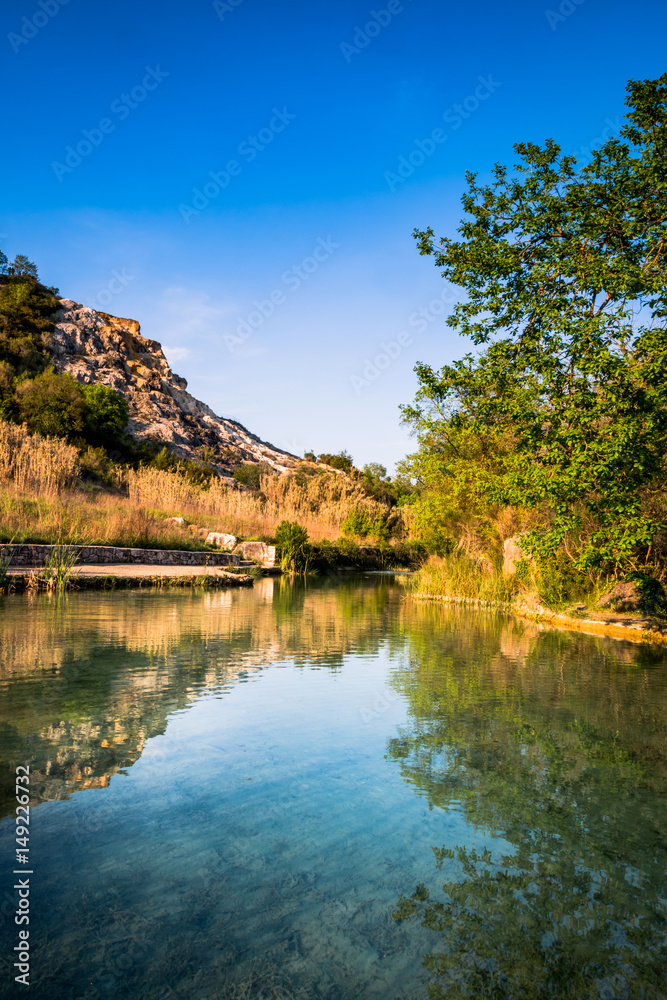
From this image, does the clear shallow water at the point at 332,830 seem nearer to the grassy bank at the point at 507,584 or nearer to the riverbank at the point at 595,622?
the riverbank at the point at 595,622

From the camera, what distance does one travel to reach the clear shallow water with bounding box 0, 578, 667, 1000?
171 cm

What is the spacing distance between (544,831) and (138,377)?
186 feet

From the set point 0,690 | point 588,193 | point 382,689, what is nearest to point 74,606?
point 0,690

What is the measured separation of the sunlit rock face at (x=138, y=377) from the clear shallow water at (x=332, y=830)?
1732 inches

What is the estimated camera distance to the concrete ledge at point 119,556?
11773mm

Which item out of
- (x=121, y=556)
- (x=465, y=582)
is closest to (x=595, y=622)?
(x=465, y=582)

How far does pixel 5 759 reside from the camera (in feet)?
10.1

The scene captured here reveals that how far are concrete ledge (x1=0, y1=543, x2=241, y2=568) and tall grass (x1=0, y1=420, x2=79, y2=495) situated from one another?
273 cm

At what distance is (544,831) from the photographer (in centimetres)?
259

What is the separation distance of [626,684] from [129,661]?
4.61 m

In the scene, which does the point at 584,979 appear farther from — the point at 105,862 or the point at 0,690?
the point at 0,690

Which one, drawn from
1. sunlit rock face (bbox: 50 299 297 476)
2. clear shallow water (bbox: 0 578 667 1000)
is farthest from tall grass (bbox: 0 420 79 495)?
sunlit rock face (bbox: 50 299 297 476)

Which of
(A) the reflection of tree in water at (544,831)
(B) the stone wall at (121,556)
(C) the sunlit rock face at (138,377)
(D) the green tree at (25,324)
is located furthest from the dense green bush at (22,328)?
(A) the reflection of tree in water at (544,831)

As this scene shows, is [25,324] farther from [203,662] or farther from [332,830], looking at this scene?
[332,830]
